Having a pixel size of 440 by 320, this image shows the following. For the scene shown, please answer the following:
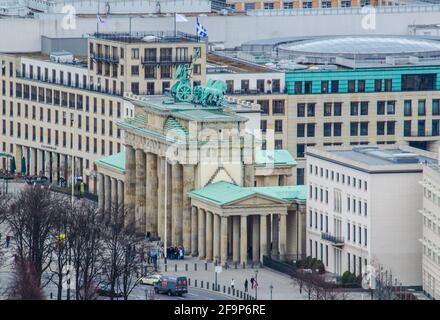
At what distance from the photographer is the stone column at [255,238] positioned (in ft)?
547

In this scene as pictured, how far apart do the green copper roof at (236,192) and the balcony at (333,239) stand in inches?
232

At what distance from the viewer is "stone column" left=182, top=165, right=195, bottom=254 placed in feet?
566

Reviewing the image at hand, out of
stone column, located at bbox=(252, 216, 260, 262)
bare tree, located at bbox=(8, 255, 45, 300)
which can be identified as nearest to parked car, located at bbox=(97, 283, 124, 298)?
bare tree, located at bbox=(8, 255, 45, 300)

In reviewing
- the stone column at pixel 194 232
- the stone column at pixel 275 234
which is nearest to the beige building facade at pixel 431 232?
the stone column at pixel 275 234

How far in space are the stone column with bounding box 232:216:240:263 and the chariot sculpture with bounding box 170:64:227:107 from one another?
1365 centimetres

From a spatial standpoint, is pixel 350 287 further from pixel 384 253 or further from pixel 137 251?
pixel 137 251

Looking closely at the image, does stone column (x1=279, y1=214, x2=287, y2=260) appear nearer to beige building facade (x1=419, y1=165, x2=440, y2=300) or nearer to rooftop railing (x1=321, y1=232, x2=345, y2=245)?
rooftop railing (x1=321, y1=232, x2=345, y2=245)

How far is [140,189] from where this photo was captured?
18475 cm

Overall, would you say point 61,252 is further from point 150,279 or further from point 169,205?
point 169,205

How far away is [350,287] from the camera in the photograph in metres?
149

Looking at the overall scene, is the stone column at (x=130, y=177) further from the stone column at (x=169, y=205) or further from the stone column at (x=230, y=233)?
the stone column at (x=230, y=233)

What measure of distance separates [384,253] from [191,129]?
25.1 meters
